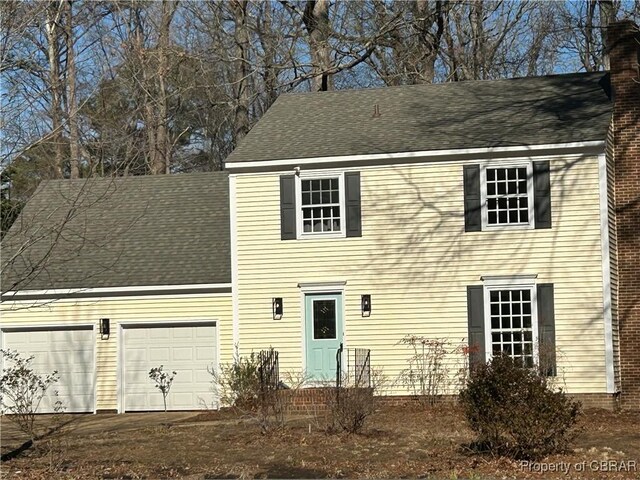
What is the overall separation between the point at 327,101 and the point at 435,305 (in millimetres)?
6955

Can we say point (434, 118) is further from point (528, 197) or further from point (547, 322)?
point (547, 322)

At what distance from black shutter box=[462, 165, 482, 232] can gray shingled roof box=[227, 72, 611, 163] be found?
56cm

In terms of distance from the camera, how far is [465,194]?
22.0 meters

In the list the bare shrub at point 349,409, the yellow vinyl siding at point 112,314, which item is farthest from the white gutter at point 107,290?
the bare shrub at point 349,409

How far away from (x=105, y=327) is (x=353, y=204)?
6.44 m

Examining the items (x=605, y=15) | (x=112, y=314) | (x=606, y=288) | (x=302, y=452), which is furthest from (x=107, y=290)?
(x=605, y=15)

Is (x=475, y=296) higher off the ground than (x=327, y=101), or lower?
lower

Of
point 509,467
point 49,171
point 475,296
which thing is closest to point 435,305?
point 475,296

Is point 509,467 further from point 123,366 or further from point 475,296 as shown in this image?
point 123,366

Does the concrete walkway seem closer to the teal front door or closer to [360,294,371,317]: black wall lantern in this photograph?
the teal front door

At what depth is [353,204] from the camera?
22.4 m

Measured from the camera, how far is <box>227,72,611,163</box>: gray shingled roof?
22.2 meters

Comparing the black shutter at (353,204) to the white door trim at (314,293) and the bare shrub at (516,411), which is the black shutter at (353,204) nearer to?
the white door trim at (314,293)

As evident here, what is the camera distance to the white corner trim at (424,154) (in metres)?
21.3
